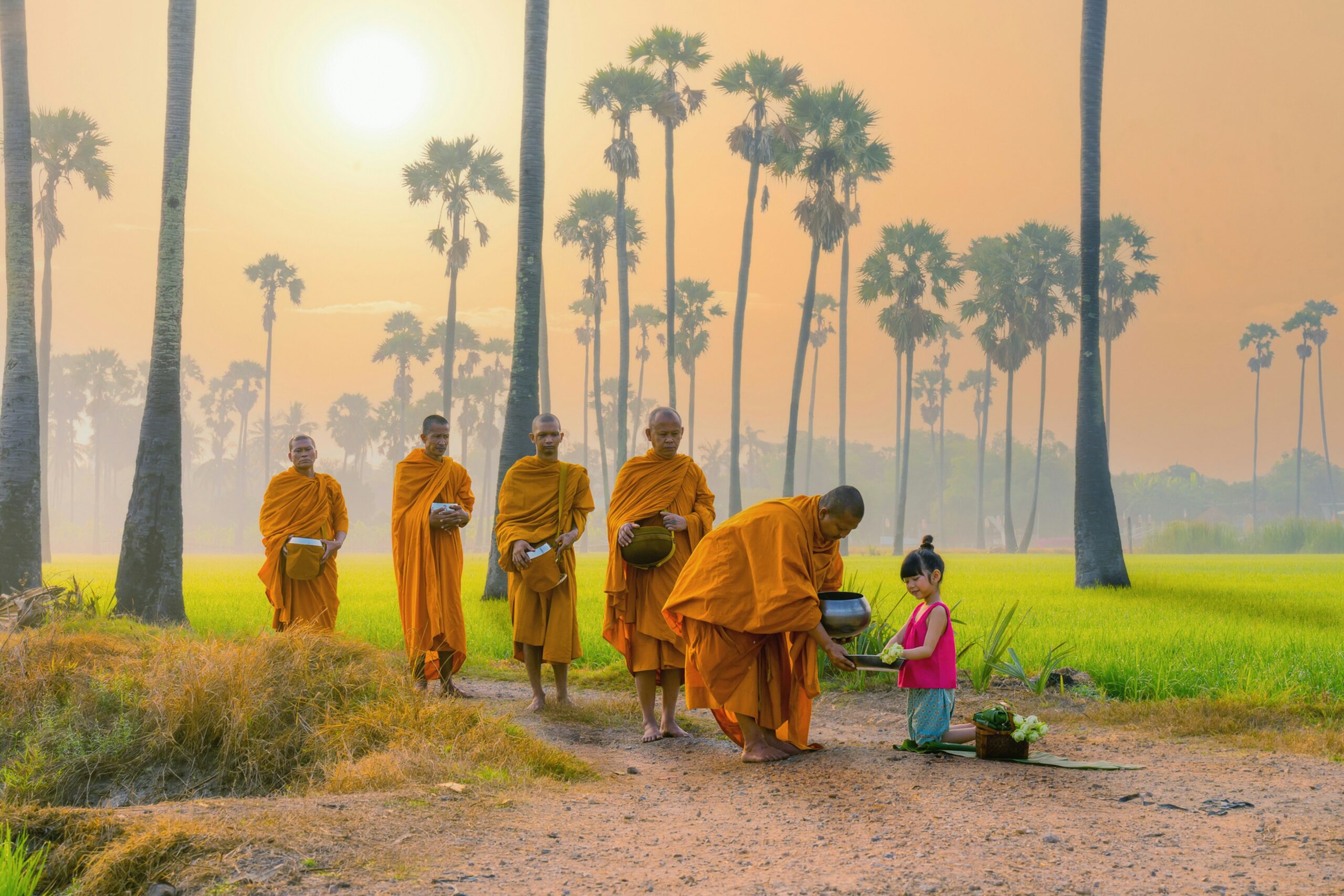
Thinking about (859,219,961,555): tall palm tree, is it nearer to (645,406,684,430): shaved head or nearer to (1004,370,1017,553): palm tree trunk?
(1004,370,1017,553): palm tree trunk

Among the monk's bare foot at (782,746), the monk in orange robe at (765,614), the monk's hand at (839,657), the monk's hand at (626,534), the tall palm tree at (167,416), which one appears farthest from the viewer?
the tall palm tree at (167,416)

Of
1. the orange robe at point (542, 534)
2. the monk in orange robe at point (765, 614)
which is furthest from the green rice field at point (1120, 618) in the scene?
the monk in orange robe at point (765, 614)

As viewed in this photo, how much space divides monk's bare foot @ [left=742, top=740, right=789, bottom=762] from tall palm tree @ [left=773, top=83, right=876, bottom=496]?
2851cm

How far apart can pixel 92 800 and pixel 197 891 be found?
10.8ft

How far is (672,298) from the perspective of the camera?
36656 mm

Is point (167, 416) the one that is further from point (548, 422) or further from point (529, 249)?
point (548, 422)

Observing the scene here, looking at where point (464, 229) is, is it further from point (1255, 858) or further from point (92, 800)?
point (1255, 858)

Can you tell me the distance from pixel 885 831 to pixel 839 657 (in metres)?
1.24

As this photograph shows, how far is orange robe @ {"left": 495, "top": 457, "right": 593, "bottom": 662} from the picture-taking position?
26.5 ft

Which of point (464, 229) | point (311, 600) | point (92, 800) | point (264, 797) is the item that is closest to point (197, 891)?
point (264, 797)

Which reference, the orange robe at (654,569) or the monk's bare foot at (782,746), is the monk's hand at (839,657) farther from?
the orange robe at (654,569)

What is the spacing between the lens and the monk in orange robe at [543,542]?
808 cm

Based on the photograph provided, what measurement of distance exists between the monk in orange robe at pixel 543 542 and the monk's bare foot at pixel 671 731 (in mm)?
974

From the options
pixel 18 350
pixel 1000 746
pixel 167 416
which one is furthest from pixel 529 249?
pixel 1000 746
